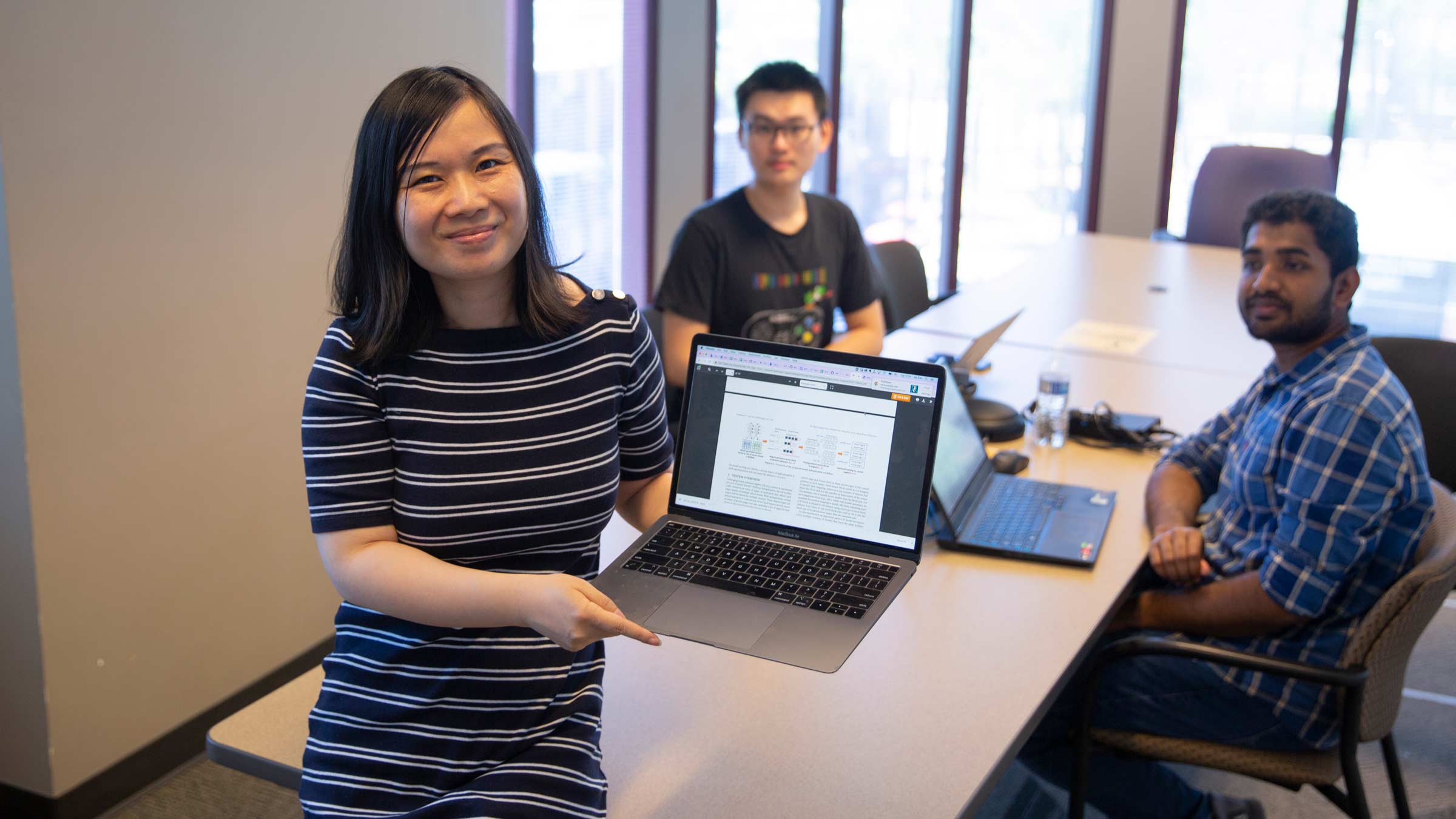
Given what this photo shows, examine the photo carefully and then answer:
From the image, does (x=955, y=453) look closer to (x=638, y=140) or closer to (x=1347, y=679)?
(x=1347, y=679)

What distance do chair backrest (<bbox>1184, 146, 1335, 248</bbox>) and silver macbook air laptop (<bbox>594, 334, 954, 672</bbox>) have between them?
13.4 feet

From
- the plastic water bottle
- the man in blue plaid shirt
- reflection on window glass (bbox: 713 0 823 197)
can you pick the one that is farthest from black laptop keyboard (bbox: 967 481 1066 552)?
reflection on window glass (bbox: 713 0 823 197)

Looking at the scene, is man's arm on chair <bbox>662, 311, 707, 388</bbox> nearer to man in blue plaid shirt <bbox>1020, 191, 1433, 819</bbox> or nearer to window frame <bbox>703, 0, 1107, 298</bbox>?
man in blue plaid shirt <bbox>1020, 191, 1433, 819</bbox>

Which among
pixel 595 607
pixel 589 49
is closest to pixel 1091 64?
pixel 589 49

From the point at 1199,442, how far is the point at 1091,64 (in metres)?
4.64

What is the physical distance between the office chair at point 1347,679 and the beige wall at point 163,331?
1841 mm

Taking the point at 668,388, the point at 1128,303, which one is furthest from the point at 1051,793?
the point at 1128,303

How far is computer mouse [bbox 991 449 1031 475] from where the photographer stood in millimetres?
2352

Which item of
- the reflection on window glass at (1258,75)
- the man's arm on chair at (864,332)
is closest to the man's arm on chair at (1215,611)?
the man's arm on chair at (864,332)

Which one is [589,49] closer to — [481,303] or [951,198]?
[951,198]

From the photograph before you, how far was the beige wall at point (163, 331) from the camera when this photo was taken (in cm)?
219

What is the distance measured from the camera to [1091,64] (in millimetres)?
6422

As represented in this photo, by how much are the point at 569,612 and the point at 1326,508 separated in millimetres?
1240

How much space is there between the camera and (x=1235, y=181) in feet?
17.0
